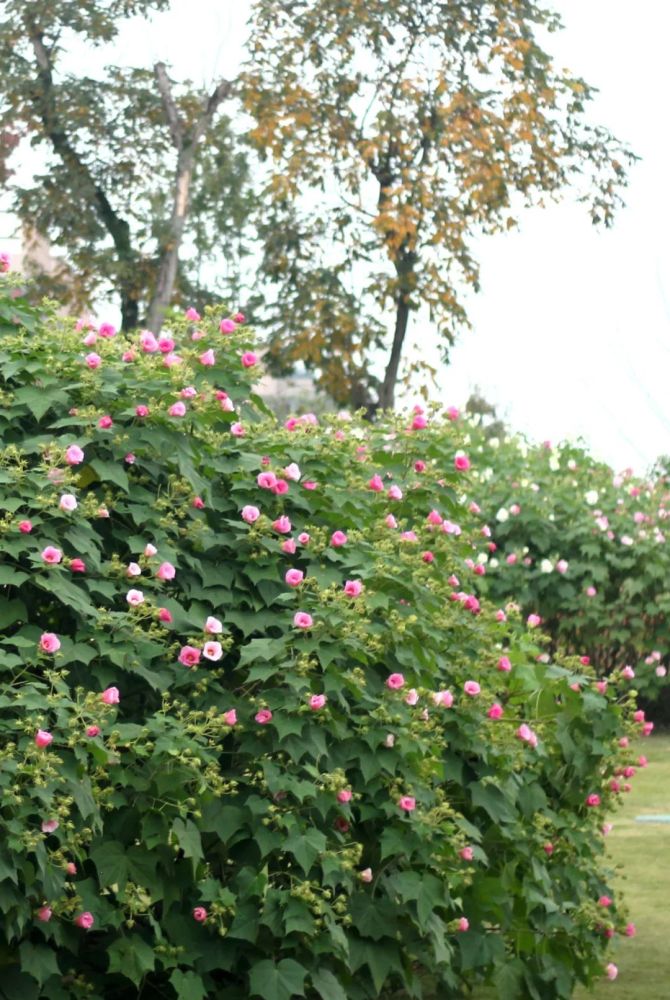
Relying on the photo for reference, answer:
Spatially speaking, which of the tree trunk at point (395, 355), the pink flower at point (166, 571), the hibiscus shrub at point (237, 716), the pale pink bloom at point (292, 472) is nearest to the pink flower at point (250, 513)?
the hibiscus shrub at point (237, 716)

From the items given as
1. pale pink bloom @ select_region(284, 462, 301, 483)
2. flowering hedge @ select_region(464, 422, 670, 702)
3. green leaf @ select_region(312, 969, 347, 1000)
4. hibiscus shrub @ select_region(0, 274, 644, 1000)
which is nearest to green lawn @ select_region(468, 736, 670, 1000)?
hibiscus shrub @ select_region(0, 274, 644, 1000)

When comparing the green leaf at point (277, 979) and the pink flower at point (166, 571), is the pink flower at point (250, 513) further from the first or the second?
the green leaf at point (277, 979)

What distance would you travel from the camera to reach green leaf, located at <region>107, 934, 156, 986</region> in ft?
12.8

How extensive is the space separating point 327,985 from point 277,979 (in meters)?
0.18

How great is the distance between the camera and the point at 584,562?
13.3 metres

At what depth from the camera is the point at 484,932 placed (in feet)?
16.0

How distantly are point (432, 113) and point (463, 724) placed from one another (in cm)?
1950

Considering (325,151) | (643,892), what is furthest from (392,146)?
(643,892)

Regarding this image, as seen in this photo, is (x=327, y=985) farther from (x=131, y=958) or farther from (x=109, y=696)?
(x=109, y=696)

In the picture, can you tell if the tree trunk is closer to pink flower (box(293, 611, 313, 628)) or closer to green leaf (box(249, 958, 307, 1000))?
pink flower (box(293, 611, 313, 628))

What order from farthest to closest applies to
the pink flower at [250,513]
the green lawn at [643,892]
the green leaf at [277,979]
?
the green lawn at [643,892] < the pink flower at [250,513] < the green leaf at [277,979]

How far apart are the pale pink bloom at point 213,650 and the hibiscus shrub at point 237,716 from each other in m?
0.02

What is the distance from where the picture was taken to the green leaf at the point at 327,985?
13.6 feet

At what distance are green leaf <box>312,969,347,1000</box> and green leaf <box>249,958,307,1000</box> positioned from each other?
0.08m
